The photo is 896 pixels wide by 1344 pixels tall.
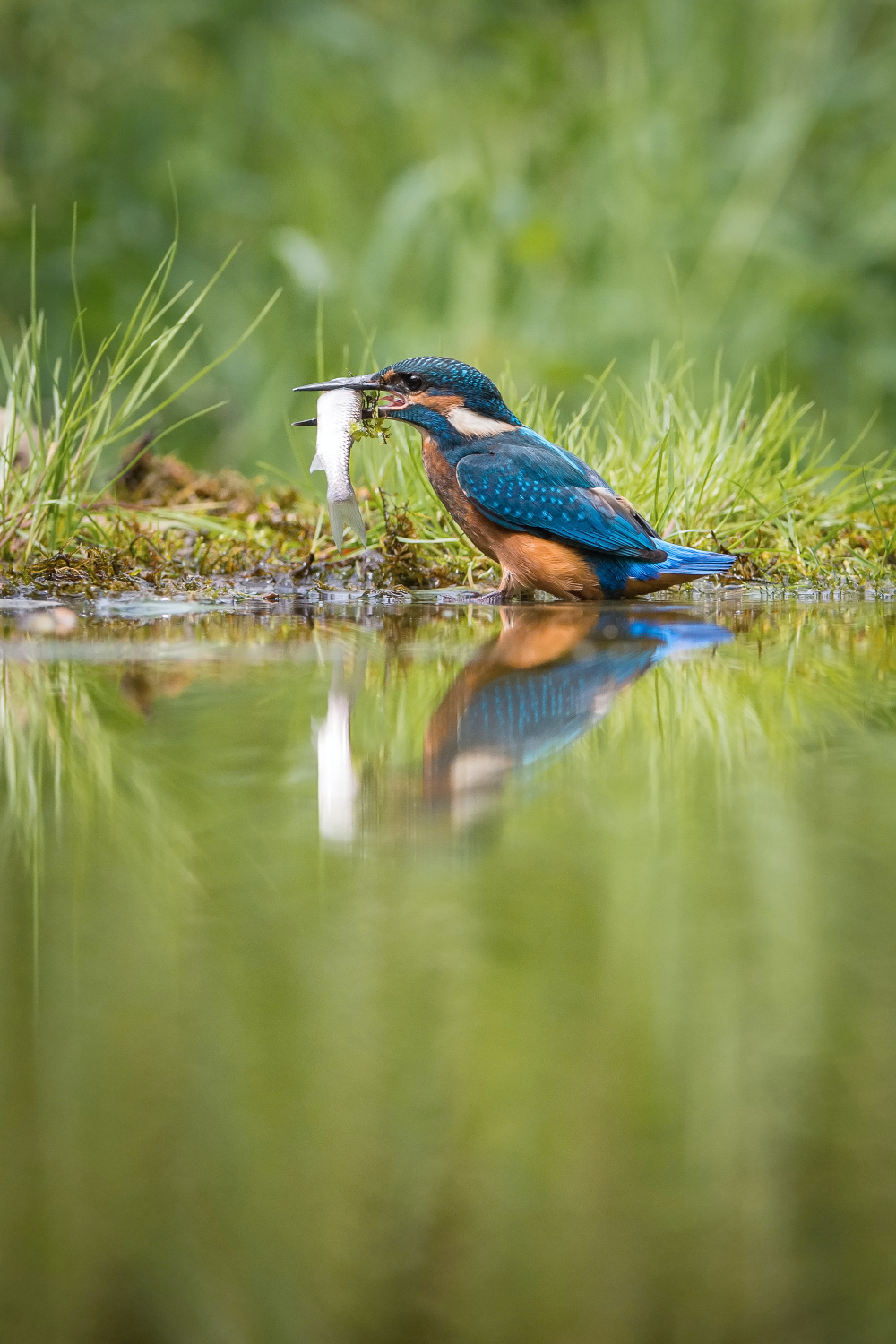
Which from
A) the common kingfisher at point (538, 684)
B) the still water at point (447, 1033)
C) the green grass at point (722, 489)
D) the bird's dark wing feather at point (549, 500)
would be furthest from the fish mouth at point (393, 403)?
the still water at point (447, 1033)

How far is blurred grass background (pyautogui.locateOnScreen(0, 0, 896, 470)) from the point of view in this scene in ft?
26.4

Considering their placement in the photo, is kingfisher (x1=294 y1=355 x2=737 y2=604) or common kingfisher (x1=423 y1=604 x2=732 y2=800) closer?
common kingfisher (x1=423 y1=604 x2=732 y2=800)

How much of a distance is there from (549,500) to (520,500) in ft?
0.28

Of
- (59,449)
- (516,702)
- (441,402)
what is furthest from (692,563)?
(59,449)

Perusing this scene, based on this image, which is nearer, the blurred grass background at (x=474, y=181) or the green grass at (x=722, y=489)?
the green grass at (x=722, y=489)

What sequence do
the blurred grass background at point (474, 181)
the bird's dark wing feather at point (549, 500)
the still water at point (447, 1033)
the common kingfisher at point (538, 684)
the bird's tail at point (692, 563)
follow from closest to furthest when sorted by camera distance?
the still water at point (447, 1033)
the common kingfisher at point (538, 684)
the bird's dark wing feather at point (549, 500)
the bird's tail at point (692, 563)
the blurred grass background at point (474, 181)

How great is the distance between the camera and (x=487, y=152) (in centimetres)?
866

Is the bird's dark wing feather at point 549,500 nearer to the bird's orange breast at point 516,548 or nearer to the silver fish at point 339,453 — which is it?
the bird's orange breast at point 516,548

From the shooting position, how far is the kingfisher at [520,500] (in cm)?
385

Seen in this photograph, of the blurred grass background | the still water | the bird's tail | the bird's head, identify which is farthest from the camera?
the blurred grass background

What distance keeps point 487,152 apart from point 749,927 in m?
7.99

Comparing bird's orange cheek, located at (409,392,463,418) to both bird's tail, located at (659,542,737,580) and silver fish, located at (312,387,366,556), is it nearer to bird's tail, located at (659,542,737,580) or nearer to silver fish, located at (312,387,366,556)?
silver fish, located at (312,387,366,556)

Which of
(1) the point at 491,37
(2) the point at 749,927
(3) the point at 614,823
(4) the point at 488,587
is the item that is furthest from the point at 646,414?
(1) the point at 491,37

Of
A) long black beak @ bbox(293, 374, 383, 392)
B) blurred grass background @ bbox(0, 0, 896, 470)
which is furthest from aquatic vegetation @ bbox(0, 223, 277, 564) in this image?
blurred grass background @ bbox(0, 0, 896, 470)
